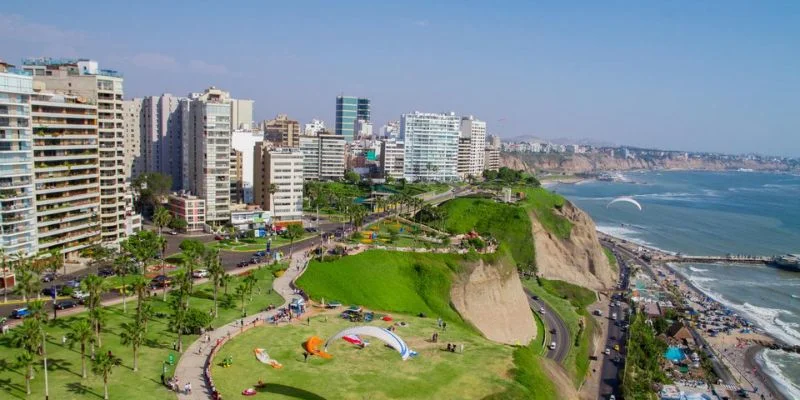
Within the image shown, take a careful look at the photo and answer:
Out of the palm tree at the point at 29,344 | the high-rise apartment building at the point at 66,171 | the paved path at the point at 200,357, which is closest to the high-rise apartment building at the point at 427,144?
the high-rise apartment building at the point at 66,171

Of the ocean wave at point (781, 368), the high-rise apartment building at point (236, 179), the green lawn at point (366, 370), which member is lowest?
the ocean wave at point (781, 368)

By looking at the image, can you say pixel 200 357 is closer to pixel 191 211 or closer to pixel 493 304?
pixel 493 304

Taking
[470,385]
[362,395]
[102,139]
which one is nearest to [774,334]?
[470,385]

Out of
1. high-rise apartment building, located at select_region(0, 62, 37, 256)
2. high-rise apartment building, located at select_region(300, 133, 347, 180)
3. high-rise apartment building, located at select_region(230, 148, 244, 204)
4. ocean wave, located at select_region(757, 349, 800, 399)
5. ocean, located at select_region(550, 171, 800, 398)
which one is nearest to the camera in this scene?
high-rise apartment building, located at select_region(0, 62, 37, 256)

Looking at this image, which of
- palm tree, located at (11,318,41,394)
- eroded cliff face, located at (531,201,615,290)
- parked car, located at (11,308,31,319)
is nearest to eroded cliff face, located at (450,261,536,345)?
eroded cliff face, located at (531,201,615,290)

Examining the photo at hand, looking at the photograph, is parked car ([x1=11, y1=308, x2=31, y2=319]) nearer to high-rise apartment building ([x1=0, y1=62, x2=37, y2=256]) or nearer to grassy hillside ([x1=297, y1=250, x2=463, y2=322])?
high-rise apartment building ([x1=0, y1=62, x2=37, y2=256])

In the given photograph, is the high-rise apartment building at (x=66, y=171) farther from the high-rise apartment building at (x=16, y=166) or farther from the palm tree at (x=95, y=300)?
the palm tree at (x=95, y=300)

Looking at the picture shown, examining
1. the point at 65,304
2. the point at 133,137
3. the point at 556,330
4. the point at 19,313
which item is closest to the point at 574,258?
the point at 556,330
